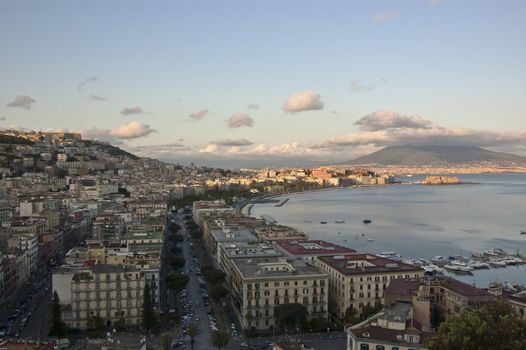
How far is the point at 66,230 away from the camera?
2162 centimetres

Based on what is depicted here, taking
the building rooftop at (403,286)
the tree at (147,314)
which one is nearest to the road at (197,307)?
the tree at (147,314)

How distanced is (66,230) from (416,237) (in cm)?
1688

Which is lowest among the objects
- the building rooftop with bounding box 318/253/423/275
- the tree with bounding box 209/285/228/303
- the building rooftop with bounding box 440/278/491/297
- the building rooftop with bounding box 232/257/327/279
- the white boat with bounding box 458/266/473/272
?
the white boat with bounding box 458/266/473/272

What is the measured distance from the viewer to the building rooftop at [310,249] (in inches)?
607

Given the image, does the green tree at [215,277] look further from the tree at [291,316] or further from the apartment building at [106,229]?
the apartment building at [106,229]

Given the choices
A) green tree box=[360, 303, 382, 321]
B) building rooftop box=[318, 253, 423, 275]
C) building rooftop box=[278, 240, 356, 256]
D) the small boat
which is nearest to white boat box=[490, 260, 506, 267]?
the small boat

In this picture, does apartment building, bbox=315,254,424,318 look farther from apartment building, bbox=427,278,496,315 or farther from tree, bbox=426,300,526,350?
tree, bbox=426,300,526,350

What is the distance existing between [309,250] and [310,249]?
7.6 inches

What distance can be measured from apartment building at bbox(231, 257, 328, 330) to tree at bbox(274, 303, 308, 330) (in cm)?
39

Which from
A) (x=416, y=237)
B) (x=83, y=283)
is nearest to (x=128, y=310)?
(x=83, y=283)

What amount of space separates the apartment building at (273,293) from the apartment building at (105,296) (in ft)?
6.87

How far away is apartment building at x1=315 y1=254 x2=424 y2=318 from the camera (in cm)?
1213

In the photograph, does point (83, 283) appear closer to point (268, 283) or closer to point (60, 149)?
point (268, 283)

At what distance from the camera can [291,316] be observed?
34.9 ft
